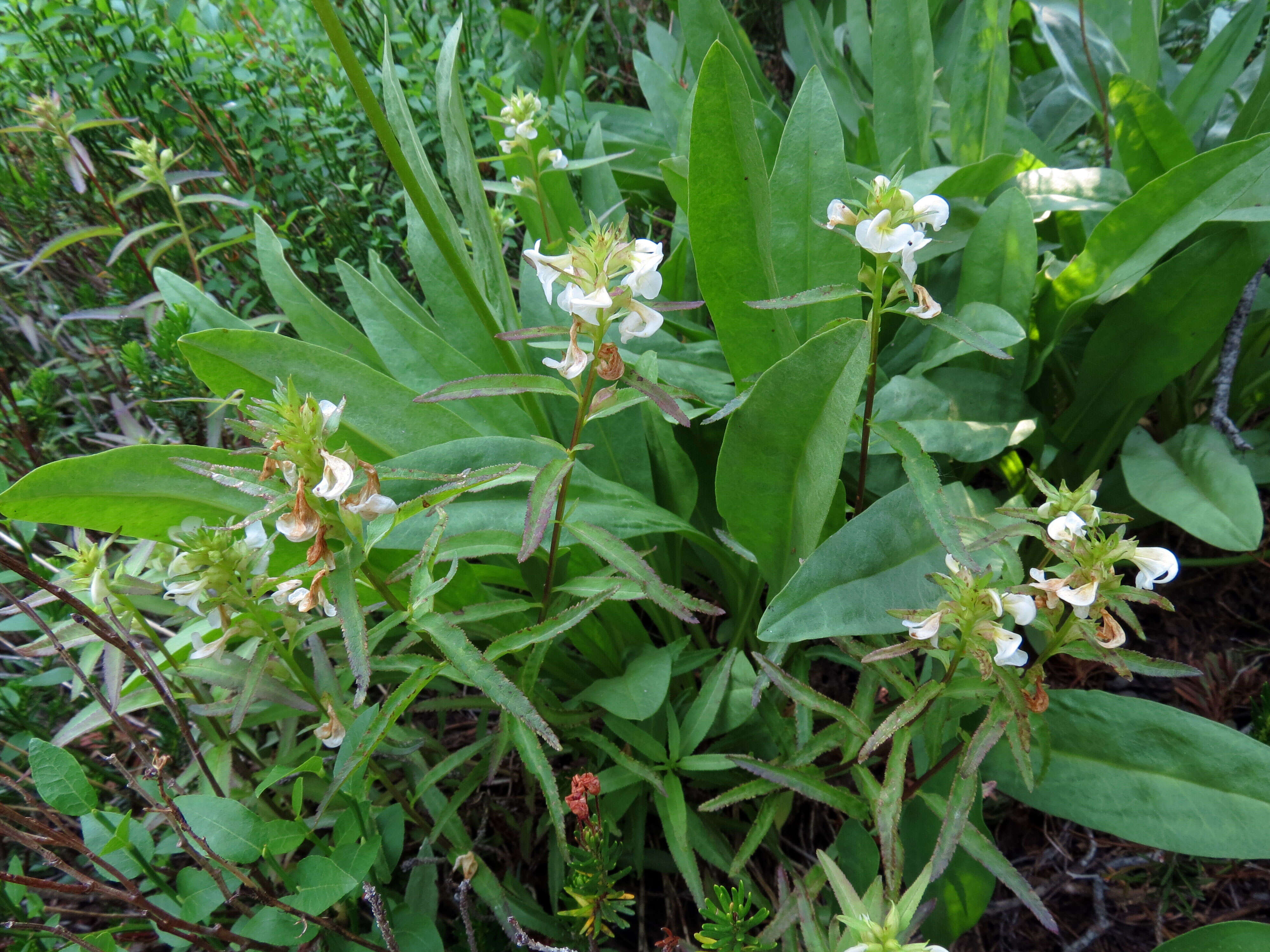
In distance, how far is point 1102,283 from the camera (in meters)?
1.24

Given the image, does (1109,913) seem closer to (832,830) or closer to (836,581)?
(832,830)

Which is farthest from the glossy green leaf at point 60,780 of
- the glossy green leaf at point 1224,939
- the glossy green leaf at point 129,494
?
the glossy green leaf at point 1224,939

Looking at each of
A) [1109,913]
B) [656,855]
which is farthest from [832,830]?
[1109,913]

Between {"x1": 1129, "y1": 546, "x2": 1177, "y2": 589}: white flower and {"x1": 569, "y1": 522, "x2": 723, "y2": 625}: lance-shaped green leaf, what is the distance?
0.39 metres

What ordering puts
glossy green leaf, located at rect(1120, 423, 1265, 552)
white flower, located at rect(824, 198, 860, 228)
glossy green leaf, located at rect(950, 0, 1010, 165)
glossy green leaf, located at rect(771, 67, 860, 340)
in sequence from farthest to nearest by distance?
glossy green leaf, located at rect(950, 0, 1010, 165) < glossy green leaf, located at rect(771, 67, 860, 340) < glossy green leaf, located at rect(1120, 423, 1265, 552) < white flower, located at rect(824, 198, 860, 228)

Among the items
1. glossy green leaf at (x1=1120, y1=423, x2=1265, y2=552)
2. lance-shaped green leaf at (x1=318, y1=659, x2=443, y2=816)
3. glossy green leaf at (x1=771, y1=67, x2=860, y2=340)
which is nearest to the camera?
lance-shaped green leaf at (x1=318, y1=659, x2=443, y2=816)

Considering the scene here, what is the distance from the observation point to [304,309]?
1.35 metres

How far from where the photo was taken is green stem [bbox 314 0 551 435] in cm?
79

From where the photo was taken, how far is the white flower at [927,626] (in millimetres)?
768

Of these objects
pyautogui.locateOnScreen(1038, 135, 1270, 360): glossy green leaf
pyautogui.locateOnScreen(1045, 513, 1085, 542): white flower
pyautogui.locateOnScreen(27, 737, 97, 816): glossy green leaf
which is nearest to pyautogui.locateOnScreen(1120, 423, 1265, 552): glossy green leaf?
pyautogui.locateOnScreen(1038, 135, 1270, 360): glossy green leaf

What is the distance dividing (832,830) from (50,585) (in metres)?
1.09

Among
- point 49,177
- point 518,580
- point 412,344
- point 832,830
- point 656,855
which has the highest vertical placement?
point 49,177

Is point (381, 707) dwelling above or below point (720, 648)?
above

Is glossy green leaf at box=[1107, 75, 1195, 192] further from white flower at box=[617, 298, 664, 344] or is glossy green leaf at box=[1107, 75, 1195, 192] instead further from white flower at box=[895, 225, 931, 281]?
white flower at box=[617, 298, 664, 344]
